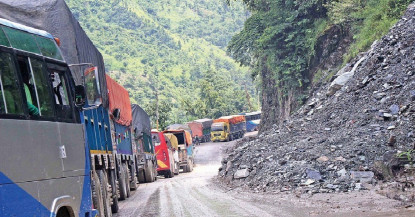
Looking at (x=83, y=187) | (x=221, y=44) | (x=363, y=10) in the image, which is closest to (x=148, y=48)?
(x=221, y=44)

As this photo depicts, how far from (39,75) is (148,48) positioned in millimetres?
134581

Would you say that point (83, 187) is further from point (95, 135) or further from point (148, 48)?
point (148, 48)

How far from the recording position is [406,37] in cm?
2123

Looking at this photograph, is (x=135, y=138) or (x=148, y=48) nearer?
(x=135, y=138)

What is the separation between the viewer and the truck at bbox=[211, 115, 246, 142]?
6988 cm

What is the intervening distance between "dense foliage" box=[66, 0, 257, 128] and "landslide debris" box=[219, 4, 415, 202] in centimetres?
4605

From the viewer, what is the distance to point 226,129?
232 feet

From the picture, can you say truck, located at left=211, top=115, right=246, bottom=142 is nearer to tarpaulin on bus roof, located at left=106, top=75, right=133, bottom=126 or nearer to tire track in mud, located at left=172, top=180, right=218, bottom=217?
tarpaulin on bus roof, located at left=106, top=75, right=133, bottom=126

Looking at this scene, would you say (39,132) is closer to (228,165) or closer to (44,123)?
(44,123)

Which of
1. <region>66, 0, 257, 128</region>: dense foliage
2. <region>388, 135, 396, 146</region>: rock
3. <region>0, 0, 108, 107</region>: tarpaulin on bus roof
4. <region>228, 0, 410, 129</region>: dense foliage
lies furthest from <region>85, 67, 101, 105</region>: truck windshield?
<region>66, 0, 257, 128</region>: dense foliage

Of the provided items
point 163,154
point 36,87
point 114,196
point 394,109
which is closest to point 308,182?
point 394,109

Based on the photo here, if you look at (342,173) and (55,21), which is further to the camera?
(342,173)

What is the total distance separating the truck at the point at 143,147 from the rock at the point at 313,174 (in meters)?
10.0

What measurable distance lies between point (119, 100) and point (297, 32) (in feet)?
61.0
